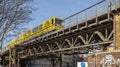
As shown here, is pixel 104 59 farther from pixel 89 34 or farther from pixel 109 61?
pixel 89 34

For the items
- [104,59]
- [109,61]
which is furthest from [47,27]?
[109,61]

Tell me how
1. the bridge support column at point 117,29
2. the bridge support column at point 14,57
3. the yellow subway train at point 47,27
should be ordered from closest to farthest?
the bridge support column at point 117,29 < the yellow subway train at point 47,27 < the bridge support column at point 14,57

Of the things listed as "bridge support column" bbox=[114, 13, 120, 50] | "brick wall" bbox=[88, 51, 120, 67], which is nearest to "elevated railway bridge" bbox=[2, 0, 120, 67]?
"bridge support column" bbox=[114, 13, 120, 50]

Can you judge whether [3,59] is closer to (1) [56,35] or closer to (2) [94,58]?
(1) [56,35]

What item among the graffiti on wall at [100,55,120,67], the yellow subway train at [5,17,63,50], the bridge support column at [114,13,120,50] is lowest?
the graffiti on wall at [100,55,120,67]

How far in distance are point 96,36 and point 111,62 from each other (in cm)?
1617

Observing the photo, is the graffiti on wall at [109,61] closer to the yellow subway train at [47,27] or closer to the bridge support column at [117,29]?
the bridge support column at [117,29]

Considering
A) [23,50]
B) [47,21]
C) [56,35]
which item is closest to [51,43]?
[56,35]

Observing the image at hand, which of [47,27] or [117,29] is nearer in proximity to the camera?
[117,29]

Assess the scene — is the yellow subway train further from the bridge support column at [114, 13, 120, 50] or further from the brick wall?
the brick wall

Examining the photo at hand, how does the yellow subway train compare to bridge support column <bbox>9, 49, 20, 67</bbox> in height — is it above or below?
above

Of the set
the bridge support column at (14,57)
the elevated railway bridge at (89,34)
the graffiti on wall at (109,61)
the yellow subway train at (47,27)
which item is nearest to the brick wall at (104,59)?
the graffiti on wall at (109,61)

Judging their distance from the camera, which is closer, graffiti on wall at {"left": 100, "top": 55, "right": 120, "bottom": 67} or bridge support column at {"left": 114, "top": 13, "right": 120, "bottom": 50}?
graffiti on wall at {"left": 100, "top": 55, "right": 120, "bottom": 67}

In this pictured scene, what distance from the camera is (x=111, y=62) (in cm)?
1358
